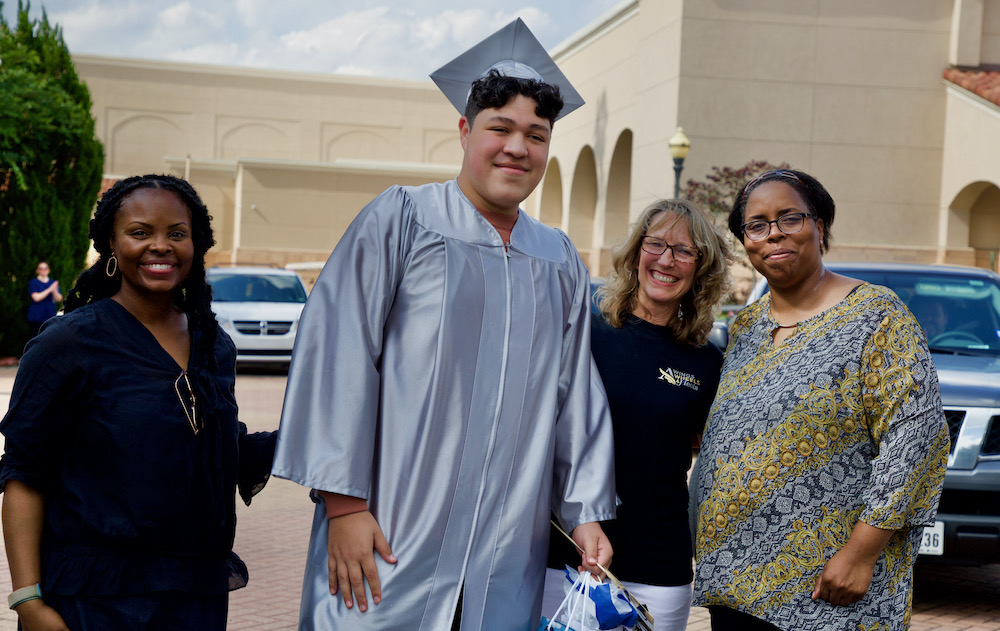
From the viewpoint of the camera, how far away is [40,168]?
17.9 metres

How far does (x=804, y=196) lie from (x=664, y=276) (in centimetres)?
60

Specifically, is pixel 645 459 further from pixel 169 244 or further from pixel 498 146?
pixel 169 244

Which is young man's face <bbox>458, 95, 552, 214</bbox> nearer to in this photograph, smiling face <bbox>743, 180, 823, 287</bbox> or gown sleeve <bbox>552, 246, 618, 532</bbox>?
gown sleeve <bbox>552, 246, 618, 532</bbox>

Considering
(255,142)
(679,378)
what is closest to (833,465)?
(679,378)

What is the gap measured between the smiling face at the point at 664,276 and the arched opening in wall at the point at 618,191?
22498 mm

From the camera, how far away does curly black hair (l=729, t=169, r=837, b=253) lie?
3195mm

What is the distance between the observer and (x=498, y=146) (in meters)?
2.91

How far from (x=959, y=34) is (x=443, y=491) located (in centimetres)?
2119

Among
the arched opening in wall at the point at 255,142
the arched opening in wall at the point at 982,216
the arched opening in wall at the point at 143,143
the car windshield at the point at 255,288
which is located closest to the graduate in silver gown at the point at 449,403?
the car windshield at the point at 255,288

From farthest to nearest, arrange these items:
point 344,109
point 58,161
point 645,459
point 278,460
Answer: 1. point 344,109
2. point 58,161
3. point 645,459
4. point 278,460

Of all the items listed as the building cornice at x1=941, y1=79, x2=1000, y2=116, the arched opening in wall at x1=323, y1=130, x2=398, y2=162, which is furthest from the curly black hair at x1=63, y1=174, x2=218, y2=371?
the arched opening in wall at x1=323, y1=130, x2=398, y2=162

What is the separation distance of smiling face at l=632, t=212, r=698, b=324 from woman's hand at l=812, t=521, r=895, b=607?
41.5 inches

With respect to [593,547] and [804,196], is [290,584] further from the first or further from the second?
[804,196]

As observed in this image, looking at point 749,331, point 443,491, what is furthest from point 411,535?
point 749,331
